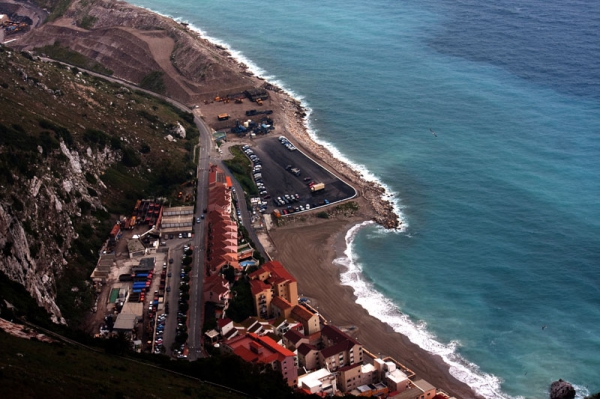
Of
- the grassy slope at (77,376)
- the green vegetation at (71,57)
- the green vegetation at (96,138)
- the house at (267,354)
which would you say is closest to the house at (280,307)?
the house at (267,354)

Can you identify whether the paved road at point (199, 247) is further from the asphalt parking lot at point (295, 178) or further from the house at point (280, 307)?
the house at point (280, 307)

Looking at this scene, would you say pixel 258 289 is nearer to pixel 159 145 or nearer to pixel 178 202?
pixel 178 202

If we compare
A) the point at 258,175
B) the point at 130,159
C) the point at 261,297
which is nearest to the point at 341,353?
the point at 261,297

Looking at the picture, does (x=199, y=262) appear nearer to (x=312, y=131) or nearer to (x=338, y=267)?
(x=338, y=267)

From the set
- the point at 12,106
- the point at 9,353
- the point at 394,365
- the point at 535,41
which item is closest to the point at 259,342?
the point at 394,365

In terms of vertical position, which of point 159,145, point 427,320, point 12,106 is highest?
point 12,106

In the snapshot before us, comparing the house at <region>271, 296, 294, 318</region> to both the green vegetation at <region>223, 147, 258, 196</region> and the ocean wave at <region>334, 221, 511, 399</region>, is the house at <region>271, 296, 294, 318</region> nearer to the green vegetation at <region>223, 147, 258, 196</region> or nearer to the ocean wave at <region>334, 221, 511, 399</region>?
the ocean wave at <region>334, 221, 511, 399</region>

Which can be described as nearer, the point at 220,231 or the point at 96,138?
the point at 220,231
